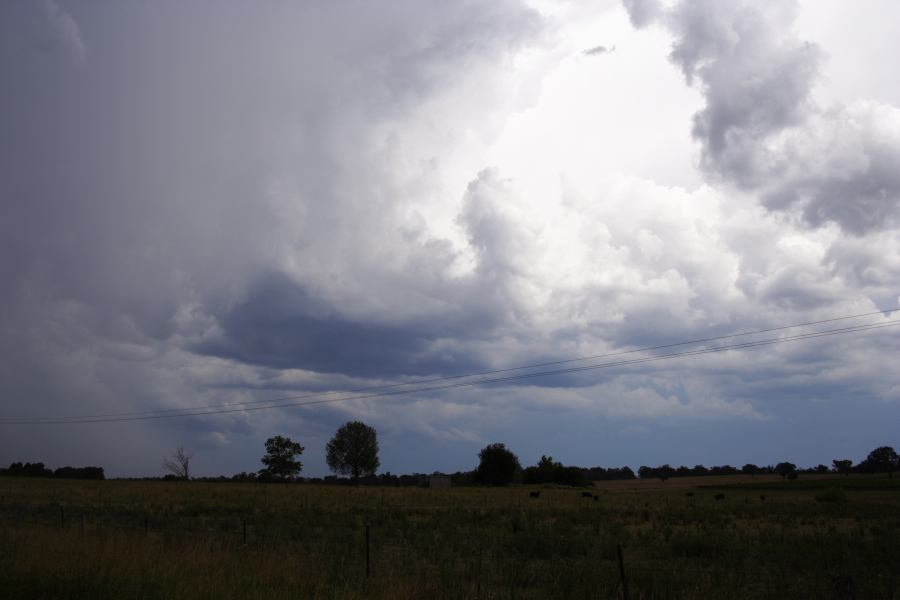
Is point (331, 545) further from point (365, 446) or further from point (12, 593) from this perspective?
point (365, 446)

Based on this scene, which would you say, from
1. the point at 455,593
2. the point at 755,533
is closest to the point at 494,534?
the point at 755,533

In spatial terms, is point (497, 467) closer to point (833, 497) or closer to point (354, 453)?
point (354, 453)

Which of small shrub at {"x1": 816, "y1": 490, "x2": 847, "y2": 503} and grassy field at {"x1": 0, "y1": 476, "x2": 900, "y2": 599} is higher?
grassy field at {"x1": 0, "y1": 476, "x2": 900, "y2": 599}

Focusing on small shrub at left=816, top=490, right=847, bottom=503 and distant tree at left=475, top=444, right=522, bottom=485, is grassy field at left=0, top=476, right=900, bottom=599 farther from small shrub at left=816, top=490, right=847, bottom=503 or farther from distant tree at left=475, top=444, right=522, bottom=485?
distant tree at left=475, top=444, right=522, bottom=485

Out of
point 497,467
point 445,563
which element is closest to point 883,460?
point 497,467

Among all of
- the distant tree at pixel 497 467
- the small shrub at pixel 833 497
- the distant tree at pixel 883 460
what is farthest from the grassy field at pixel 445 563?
the distant tree at pixel 883 460

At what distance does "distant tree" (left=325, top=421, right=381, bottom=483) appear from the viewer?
6535 inches

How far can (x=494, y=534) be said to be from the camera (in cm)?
2977

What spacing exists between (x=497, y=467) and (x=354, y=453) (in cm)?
4017

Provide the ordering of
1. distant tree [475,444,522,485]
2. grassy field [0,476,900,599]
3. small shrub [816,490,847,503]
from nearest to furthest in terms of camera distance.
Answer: grassy field [0,476,900,599] → small shrub [816,490,847,503] → distant tree [475,444,522,485]

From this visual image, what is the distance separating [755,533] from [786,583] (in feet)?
55.7

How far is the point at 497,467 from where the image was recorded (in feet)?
466

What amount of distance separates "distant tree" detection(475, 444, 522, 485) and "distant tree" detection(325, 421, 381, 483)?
1291 inches

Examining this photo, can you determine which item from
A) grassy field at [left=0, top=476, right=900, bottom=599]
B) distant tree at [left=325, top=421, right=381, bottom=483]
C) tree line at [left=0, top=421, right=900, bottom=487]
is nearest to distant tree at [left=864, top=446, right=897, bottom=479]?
tree line at [left=0, top=421, right=900, bottom=487]
